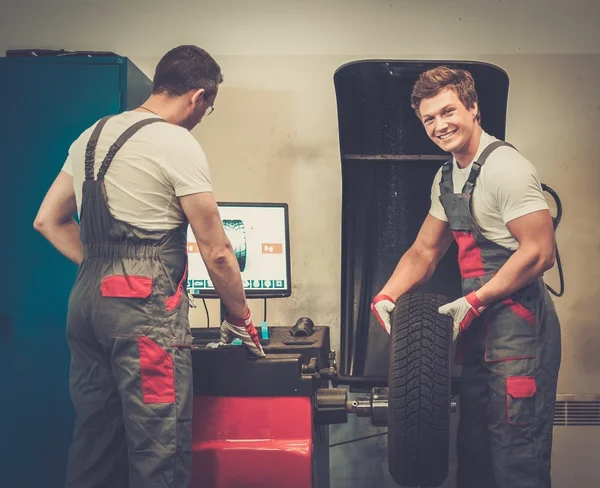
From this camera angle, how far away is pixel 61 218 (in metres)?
2.06

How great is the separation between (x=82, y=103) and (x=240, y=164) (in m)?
0.79

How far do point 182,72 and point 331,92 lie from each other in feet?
4.18

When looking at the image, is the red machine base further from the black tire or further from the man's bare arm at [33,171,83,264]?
the man's bare arm at [33,171,83,264]

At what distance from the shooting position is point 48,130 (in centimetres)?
267

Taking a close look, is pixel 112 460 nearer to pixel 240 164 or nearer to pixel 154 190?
pixel 154 190

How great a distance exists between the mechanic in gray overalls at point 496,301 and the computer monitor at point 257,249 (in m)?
0.49

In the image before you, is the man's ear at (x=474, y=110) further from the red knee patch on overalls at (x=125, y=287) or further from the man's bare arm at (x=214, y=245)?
the red knee patch on overalls at (x=125, y=287)

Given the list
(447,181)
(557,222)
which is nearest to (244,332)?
(447,181)

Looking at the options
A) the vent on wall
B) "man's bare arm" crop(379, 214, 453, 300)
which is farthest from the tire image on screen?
the vent on wall

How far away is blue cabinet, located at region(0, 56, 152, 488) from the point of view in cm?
264

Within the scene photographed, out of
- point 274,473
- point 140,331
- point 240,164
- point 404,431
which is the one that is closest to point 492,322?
point 404,431

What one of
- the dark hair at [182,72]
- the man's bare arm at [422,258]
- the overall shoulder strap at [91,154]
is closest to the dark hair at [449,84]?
the man's bare arm at [422,258]

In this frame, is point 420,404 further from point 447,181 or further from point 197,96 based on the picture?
point 197,96

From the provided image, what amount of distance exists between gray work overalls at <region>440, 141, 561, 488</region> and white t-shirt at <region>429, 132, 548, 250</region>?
26 millimetres
